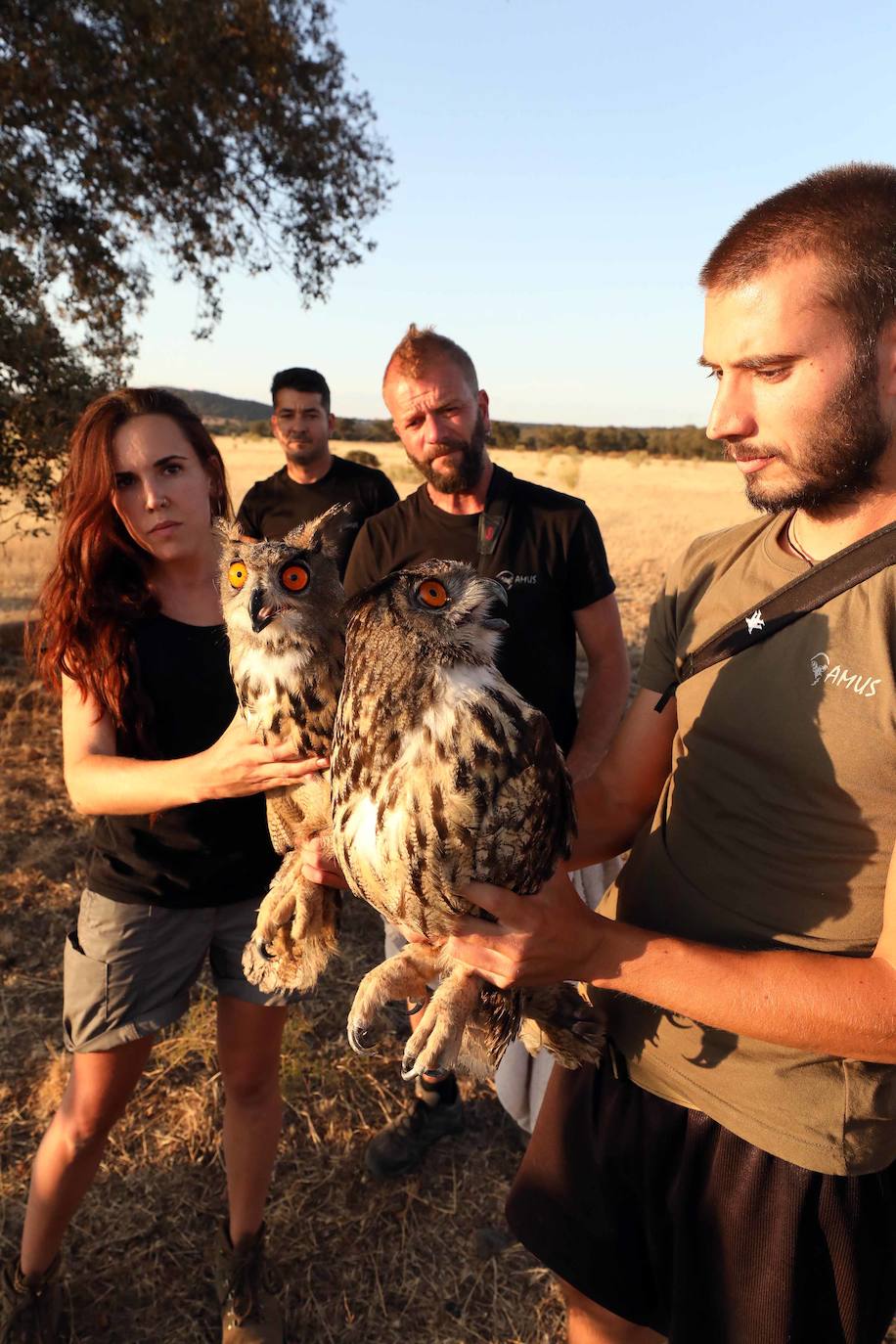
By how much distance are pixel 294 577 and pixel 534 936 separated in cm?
116

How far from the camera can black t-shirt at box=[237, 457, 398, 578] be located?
16.7 feet

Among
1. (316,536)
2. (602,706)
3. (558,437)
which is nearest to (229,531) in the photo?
(316,536)

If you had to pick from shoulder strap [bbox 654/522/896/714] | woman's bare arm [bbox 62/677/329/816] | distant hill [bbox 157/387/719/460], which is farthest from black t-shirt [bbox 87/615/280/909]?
distant hill [bbox 157/387/719/460]

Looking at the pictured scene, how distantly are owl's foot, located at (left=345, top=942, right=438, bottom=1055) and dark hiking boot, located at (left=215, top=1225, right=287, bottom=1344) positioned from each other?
4.64 feet

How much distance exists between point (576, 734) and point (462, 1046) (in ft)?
5.65

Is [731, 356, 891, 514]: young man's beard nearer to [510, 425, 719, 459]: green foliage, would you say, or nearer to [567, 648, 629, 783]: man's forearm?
[567, 648, 629, 783]: man's forearm

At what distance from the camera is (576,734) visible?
137 inches

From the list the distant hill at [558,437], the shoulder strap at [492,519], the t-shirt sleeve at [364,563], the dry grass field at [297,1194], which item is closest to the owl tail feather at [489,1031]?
the dry grass field at [297,1194]

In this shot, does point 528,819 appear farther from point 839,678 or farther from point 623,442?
point 623,442

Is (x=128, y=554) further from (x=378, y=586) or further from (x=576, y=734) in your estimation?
(x=576, y=734)

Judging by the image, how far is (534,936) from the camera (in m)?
1.55

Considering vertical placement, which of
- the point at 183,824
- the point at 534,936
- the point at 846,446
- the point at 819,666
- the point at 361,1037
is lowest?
the point at 361,1037

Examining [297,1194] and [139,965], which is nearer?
[139,965]

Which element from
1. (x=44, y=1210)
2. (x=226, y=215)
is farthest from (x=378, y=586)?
(x=226, y=215)
